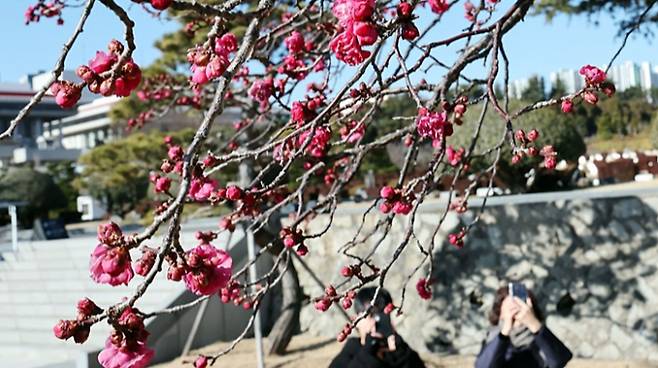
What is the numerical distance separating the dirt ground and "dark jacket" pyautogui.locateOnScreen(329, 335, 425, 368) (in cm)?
173

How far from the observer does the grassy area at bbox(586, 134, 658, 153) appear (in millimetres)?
32631

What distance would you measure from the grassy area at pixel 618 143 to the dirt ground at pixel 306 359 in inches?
1102

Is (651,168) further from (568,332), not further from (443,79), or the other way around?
(443,79)

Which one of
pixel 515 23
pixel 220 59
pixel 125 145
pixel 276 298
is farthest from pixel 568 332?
pixel 125 145

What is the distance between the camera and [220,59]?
1.46 meters

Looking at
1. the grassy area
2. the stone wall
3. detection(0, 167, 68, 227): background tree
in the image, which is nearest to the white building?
detection(0, 167, 68, 227): background tree

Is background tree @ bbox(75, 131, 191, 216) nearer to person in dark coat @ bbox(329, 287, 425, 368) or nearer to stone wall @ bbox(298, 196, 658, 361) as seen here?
stone wall @ bbox(298, 196, 658, 361)

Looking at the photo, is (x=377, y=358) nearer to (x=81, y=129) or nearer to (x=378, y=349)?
(x=378, y=349)

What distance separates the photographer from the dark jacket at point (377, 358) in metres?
3.64

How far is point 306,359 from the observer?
19.2 feet

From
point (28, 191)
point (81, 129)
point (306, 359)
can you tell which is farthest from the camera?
point (81, 129)

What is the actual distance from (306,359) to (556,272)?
78.0 inches

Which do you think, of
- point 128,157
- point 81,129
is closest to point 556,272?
point 128,157

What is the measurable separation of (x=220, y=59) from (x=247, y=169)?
5332mm
